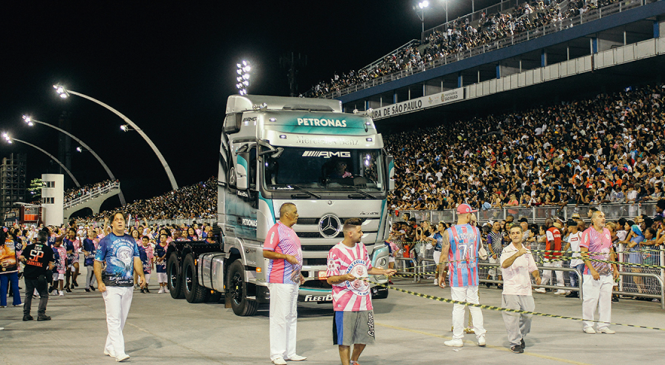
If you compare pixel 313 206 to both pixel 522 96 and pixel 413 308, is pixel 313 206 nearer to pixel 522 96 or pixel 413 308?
pixel 413 308

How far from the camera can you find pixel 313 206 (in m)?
11.1

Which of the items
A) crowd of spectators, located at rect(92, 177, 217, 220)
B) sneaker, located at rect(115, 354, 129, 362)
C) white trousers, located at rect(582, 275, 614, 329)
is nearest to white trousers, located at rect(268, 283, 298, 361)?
sneaker, located at rect(115, 354, 129, 362)

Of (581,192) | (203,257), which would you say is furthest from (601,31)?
(203,257)

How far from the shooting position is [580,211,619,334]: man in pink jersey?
32.0ft

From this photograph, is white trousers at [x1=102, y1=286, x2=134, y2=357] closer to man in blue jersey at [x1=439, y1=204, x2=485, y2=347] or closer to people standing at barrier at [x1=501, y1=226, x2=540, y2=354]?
man in blue jersey at [x1=439, y1=204, x2=485, y2=347]

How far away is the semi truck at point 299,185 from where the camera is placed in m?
11.1

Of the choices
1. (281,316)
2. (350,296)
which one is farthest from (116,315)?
(350,296)

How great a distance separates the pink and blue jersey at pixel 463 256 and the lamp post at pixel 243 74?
91.7 ft

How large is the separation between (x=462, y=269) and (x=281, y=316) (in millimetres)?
2868

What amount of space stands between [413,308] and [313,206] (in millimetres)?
3890

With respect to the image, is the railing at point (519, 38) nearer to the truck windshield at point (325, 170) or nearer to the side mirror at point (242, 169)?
the truck windshield at point (325, 170)

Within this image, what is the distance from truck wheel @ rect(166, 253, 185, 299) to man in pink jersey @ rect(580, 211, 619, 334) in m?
9.73

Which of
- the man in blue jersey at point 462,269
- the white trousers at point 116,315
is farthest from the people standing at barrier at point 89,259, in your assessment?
the man in blue jersey at point 462,269

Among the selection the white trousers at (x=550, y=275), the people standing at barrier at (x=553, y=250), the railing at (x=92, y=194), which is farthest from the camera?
the railing at (x=92, y=194)
